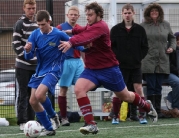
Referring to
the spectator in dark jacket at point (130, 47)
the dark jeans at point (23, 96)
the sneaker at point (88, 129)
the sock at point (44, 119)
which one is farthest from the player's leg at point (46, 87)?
the spectator in dark jacket at point (130, 47)

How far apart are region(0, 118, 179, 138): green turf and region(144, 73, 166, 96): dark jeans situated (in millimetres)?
1194

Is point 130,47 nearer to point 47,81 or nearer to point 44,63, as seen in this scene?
point 44,63

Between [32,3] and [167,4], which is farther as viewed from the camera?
[167,4]

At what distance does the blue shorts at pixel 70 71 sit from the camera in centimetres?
1052

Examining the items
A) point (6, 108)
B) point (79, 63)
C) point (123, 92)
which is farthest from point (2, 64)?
point (123, 92)

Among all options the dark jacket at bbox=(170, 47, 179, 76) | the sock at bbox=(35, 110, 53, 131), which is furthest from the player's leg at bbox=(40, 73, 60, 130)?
the dark jacket at bbox=(170, 47, 179, 76)

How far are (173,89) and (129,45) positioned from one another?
190cm

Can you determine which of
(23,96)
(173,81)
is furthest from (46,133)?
(173,81)

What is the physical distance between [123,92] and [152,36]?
3165 millimetres

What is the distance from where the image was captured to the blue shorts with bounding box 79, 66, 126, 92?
26.8 ft

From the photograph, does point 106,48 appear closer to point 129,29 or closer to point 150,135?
point 150,135

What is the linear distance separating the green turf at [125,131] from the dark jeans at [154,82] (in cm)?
119

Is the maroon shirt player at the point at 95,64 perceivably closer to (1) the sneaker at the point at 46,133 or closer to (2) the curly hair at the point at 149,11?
(1) the sneaker at the point at 46,133

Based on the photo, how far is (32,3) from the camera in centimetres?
959
